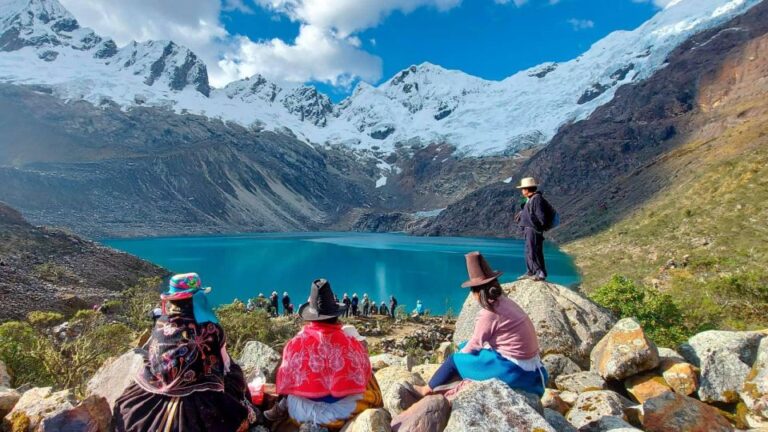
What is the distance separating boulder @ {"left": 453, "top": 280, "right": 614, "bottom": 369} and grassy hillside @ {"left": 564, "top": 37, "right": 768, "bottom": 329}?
6514mm

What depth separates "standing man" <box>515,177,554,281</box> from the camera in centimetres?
834

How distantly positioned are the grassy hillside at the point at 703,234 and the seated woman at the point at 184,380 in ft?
41.7

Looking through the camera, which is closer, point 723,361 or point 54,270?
point 723,361

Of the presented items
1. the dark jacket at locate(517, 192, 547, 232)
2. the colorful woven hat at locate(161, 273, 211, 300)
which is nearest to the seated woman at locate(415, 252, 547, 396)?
the colorful woven hat at locate(161, 273, 211, 300)

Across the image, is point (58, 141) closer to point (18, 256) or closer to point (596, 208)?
point (18, 256)

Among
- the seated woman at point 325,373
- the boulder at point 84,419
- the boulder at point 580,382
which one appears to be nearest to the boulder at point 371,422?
the seated woman at point 325,373

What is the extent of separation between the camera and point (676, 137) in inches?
4409

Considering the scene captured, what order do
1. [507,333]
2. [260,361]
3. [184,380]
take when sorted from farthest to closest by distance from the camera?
1. [260,361]
2. [507,333]
3. [184,380]

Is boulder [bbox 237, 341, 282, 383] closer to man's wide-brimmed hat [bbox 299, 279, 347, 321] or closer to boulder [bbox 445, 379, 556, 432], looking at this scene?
man's wide-brimmed hat [bbox 299, 279, 347, 321]

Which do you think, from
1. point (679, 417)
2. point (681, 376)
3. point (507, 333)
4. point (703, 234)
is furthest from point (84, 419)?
point (703, 234)

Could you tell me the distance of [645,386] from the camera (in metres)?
5.68

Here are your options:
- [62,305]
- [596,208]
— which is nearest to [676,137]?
[596,208]

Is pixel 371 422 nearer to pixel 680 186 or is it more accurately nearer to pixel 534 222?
pixel 534 222

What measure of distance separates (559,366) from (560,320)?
39.1 inches
